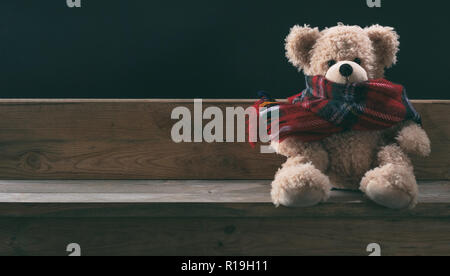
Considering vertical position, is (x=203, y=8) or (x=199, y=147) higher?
(x=203, y=8)

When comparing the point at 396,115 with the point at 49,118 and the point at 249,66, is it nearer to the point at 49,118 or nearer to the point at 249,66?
the point at 249,66

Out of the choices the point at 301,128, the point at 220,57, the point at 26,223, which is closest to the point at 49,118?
the point at 26,223

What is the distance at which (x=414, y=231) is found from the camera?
3.58ft

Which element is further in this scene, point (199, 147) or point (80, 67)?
point (80, 67)

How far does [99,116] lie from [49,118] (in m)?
0.15

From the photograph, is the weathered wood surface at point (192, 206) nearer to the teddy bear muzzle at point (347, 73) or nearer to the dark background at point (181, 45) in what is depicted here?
the teddy bear muzzle at point (347, 73)

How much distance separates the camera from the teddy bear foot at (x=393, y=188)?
999mm

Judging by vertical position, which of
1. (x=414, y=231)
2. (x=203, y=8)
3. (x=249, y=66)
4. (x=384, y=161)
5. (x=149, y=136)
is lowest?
(x=414, y=231)

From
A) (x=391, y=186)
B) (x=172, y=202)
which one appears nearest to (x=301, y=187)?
(x=391, y=186)

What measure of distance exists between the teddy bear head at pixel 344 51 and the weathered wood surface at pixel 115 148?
28 cm

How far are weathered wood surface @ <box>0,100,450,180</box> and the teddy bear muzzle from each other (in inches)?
14.3

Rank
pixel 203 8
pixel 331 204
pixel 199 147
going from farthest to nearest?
pixel 203 8
pixel 199 147
pixel 331 204

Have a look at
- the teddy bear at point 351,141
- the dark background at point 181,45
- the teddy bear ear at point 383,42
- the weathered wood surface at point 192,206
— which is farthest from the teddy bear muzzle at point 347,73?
the dark background at point 181,45

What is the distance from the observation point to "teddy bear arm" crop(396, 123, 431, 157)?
108 centimetres
